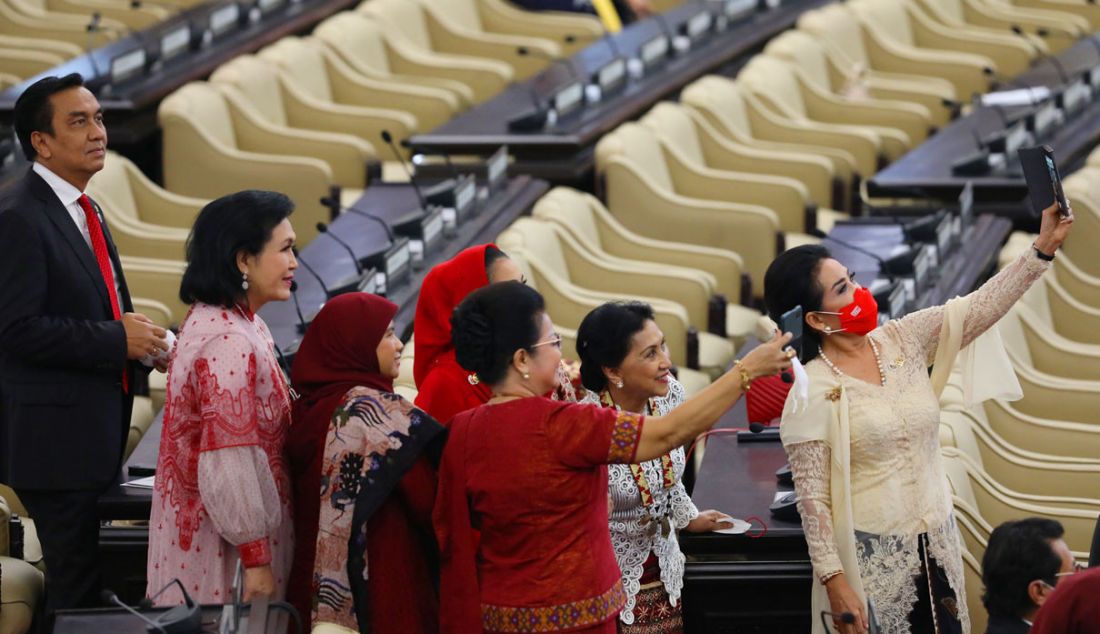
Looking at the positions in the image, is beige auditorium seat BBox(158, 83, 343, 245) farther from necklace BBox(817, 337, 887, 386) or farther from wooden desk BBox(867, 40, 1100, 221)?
necklace BBox(817, 337, 887, 386)

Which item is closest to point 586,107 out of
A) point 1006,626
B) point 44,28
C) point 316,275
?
point 44,28

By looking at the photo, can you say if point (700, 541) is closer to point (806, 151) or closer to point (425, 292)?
point (425, 292)

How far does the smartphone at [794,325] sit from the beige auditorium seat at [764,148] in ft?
14.3

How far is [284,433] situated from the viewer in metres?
3.27

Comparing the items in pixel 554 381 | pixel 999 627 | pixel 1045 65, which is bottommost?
pixel 999 627

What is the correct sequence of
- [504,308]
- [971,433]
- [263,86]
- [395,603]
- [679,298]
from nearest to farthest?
[504,308] → [395,603] → [971,433] → [679,298] → [263,86]

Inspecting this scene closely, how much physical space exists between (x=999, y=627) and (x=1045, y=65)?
5592 millimetres

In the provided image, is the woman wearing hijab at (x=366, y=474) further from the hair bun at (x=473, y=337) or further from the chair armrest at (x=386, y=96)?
the chair armrest at (x=386, y=96)

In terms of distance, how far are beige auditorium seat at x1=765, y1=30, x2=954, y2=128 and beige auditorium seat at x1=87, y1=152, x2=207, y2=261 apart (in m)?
2.87

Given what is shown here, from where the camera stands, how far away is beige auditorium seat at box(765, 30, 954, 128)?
8.22 metres

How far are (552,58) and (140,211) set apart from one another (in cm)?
266

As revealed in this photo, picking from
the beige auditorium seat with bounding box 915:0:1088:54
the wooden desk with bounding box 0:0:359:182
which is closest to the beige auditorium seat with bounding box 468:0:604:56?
the wooden desk with bounding box 0:0:359:182

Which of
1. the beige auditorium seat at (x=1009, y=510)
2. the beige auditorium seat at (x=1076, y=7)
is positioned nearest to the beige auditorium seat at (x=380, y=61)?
the beige auditorium seat at (x=1076, y=7)

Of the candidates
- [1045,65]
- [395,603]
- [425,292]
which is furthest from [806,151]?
[395,603]
